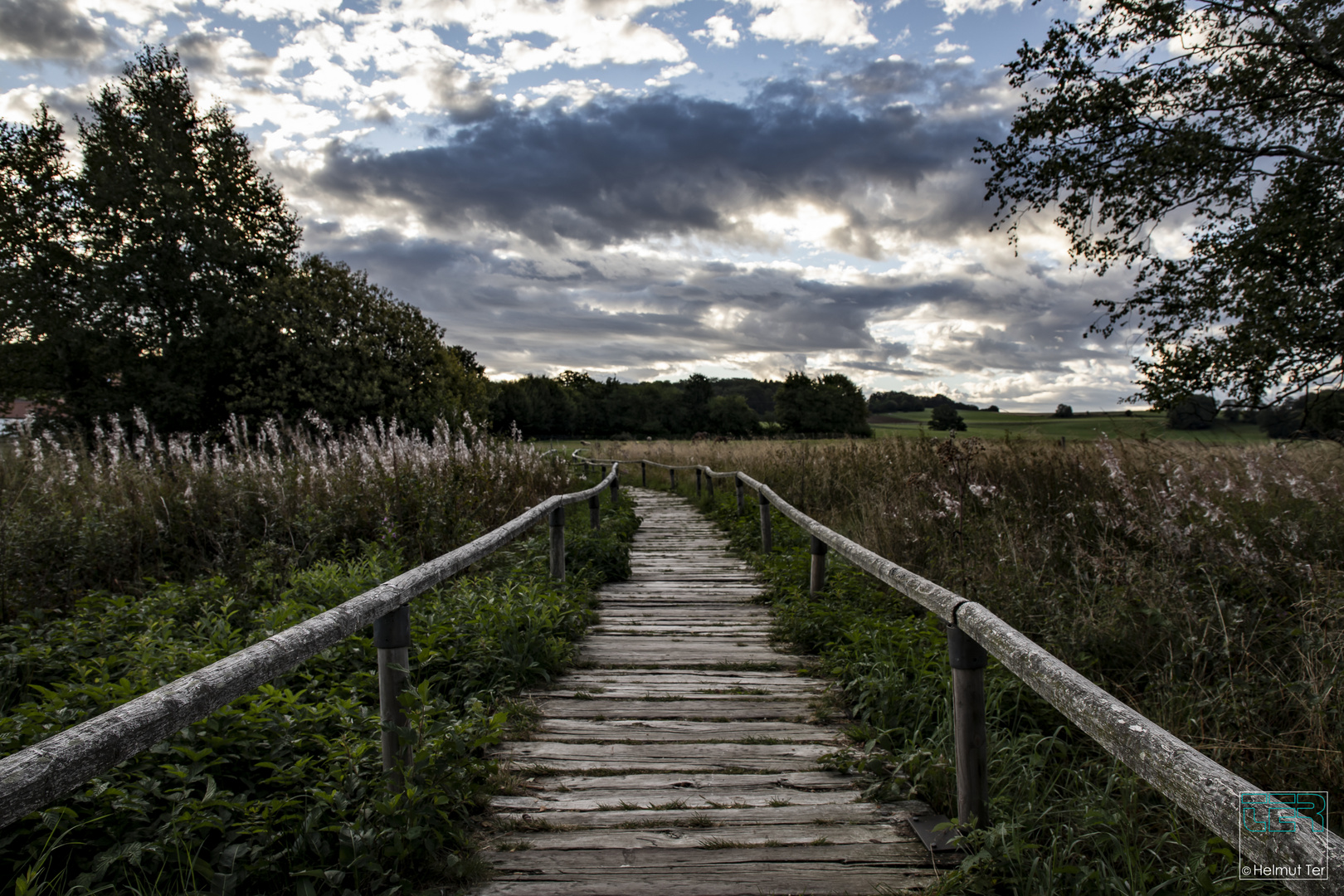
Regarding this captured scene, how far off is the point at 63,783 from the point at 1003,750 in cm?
348

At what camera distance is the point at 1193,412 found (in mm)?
10789

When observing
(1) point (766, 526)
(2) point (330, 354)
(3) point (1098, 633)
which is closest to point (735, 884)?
(3) point (1098, 633)

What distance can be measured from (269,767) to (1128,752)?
3.02 m

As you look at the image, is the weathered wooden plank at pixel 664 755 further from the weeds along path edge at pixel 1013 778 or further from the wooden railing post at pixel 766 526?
the wooden railing post at pixel 766 526

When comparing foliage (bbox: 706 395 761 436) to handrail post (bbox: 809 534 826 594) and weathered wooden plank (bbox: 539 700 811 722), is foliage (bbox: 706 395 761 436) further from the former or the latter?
weathered wooden plank (bbox: 539 700 811 722)

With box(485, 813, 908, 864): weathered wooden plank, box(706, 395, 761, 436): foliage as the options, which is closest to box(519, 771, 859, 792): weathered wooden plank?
box(485, 813, 908, 864): weathered wooden plank

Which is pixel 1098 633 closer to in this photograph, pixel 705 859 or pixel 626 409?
pixel 705 859

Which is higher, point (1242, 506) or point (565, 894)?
point (1242, 506)

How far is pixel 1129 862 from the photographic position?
2.26 metres

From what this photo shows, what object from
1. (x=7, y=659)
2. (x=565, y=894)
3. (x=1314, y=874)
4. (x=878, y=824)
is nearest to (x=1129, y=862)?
(x=878, y=824)

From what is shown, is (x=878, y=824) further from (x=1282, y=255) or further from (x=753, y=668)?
(x=1282, y=255)

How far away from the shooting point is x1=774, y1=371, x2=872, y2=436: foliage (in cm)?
8156

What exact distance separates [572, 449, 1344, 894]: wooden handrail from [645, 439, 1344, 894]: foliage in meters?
0.41

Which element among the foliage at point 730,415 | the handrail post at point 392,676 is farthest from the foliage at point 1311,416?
the foliage at point 730,415
